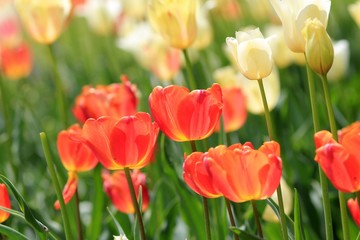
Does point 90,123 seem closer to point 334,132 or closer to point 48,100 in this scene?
point 334,132

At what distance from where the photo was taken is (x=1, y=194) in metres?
1.31

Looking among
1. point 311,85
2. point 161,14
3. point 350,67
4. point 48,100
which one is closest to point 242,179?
point 311,85

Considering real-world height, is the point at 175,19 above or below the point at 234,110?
above

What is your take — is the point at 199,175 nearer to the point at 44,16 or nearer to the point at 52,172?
the point at 52,172

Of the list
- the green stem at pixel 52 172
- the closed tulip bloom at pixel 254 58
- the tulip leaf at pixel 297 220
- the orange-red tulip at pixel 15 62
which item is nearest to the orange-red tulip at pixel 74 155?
the green stem at pixel 52 172

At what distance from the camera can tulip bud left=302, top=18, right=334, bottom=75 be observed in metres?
1.18

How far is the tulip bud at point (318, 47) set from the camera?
3.88ft

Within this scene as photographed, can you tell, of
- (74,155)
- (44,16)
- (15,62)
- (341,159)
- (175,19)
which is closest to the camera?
(341,159)

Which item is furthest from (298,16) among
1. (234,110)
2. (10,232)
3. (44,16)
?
(44,16)

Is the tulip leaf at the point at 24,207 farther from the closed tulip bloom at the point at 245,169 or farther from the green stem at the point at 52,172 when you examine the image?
the closed tulip bloom at the point at 245,169

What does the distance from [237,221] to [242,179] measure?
0.48 meters

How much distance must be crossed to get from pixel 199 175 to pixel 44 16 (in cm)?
94

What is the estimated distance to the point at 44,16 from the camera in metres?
1.98

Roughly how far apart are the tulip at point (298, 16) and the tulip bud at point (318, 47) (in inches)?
3.3
